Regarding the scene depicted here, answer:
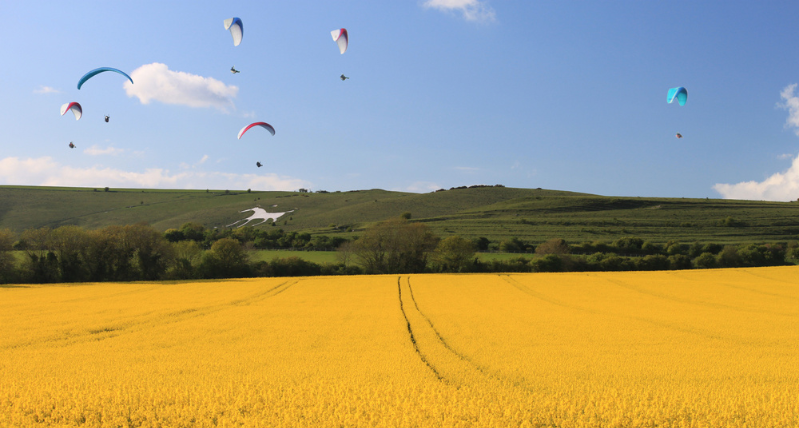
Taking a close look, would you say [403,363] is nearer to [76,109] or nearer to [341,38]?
[341,38]

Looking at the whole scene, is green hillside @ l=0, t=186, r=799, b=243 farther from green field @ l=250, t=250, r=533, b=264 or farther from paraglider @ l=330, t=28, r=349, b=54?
paraglider @ l=330, t=28, r=349, b=54

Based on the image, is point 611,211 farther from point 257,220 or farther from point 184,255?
point 184,255

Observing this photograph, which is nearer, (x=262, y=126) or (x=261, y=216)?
(x=262, y=126)

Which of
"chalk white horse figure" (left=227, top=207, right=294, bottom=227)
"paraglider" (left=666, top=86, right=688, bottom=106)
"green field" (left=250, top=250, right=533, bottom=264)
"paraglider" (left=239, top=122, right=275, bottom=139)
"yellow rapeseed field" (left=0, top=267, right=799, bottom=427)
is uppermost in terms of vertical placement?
"paraglider" (left=666, top=86, right=688, bottom=106)

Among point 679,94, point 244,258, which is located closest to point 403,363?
A: point 679,94

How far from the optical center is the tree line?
46.5m

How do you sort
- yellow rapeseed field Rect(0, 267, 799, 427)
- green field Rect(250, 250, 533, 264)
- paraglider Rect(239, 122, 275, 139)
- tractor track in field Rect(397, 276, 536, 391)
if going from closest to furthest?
yellow rapeseed field Rect(0, 267, 799, 427) → tractor track in field Rect(397, 276, 536, 391) → paraglider Rect(239, 122, 275, 139) → green field Rect(250, 250, 533, 264)

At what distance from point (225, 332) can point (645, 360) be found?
1308cm

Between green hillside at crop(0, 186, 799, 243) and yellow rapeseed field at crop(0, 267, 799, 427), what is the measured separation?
5925 centimetres

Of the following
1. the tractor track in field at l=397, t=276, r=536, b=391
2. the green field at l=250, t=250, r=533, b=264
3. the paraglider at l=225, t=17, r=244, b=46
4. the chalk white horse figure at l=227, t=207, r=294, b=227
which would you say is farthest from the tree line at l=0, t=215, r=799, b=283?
the chalk white horse figure at l=227, t=207, r=294, b=227

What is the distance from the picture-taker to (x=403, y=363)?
11.5 metres

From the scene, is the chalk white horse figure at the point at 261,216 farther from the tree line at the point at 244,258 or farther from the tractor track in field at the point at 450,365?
the tractor track in field at the point at 450,365

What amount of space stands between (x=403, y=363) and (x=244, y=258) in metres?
44.7


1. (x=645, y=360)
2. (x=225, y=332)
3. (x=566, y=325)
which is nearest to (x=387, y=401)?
(x=645, y=360)
